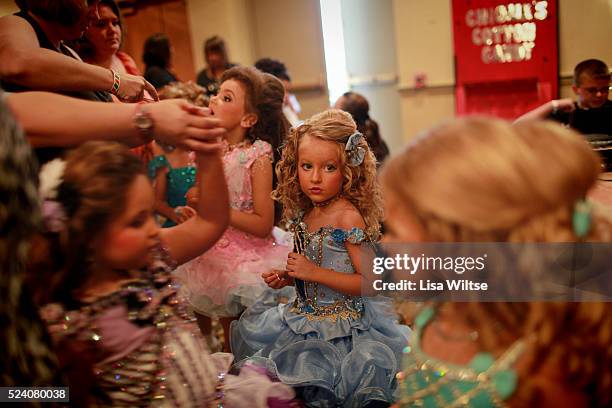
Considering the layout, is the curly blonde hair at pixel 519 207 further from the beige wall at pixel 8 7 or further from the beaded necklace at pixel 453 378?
the beige wall at pixel 8 7

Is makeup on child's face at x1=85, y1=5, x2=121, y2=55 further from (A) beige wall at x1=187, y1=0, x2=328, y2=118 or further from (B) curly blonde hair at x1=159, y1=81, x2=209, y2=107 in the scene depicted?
(A) beige wall at x1=187, y1=0, x2=328, y2=118

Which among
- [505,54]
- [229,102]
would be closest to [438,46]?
[505,54]

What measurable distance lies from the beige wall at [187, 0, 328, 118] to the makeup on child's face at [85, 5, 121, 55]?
1.87 ft

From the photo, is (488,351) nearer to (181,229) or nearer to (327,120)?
(181,229)

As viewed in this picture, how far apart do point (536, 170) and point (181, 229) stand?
20.1 inches

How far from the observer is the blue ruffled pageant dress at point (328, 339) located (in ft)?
3.51

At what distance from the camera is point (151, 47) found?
205 centimetres

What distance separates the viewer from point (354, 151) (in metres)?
1.13

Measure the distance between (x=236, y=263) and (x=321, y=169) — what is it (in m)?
0.44

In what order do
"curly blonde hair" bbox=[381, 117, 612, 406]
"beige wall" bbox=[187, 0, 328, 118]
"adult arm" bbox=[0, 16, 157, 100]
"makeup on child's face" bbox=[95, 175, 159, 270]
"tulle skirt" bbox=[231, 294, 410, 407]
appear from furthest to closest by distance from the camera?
1. "beige wall" bbox=[187, 0, 328, 118]
2. "tulle skirt" bbox=[231, 294, 410, 407]
3. "adult arm" bbox=[0, 16, 157, 100]
4. "makeup on child's face" bbox=[95, 175, 159, 270]
5. "curly blonde hair" bbox=[381, 117, 612, 406]

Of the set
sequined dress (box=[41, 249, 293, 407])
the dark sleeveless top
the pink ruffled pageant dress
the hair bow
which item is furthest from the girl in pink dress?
sequined dress (box=[41, 249, 293, 407])

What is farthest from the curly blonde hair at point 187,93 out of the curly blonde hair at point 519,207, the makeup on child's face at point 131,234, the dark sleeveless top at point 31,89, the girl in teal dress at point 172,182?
the curly blonde hair at point 519,207

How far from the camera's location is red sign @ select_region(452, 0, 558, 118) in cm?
102

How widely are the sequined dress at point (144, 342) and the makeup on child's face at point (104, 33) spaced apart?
643 millimetres
